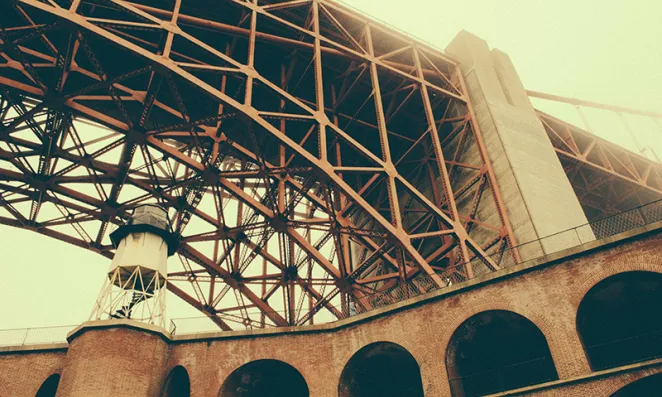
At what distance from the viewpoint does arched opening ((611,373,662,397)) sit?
13.7 metres

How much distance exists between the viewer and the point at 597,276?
1509 cm

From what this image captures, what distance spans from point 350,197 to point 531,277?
594 cm

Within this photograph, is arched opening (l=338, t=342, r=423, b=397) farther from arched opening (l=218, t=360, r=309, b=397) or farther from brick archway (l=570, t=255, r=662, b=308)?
brick archway (l=570, t=255, r=662, b=308)

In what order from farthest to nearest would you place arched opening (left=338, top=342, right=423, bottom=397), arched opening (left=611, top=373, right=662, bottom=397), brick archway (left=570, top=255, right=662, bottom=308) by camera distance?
1. arched opening (left=338, top=342, right=423, bottom=397)
2. brick archway (left=570, top=255, right=662, bottom=308)
3. arched opening (left=611, top=373, right=662, bottom=397)

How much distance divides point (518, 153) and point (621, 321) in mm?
8768

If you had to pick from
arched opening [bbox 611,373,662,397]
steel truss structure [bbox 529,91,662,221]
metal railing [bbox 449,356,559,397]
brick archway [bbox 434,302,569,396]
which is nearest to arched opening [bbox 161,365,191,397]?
brick archway [bbox 434,302,569,396]

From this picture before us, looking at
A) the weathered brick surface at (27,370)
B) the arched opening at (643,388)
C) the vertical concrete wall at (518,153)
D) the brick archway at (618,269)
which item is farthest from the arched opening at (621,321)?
the weathered brick surface at (27,370)

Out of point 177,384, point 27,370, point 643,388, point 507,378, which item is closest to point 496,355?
point 507,378

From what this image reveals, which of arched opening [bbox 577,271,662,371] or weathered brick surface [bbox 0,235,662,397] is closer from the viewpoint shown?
weathered brick surface [bbox 0,235,662,397]

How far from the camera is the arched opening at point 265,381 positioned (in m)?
18.1

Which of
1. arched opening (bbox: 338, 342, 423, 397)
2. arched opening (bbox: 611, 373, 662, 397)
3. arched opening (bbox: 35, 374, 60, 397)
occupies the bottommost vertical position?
arched opening (bbox: 611, 373, 662, 397)

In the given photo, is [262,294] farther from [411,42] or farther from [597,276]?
[597,276]

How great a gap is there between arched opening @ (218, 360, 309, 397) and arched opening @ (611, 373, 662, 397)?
9.05m

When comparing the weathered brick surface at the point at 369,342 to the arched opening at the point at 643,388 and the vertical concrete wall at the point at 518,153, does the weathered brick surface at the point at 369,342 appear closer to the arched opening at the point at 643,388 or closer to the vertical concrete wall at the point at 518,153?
the arched opening at the point at 643,388
